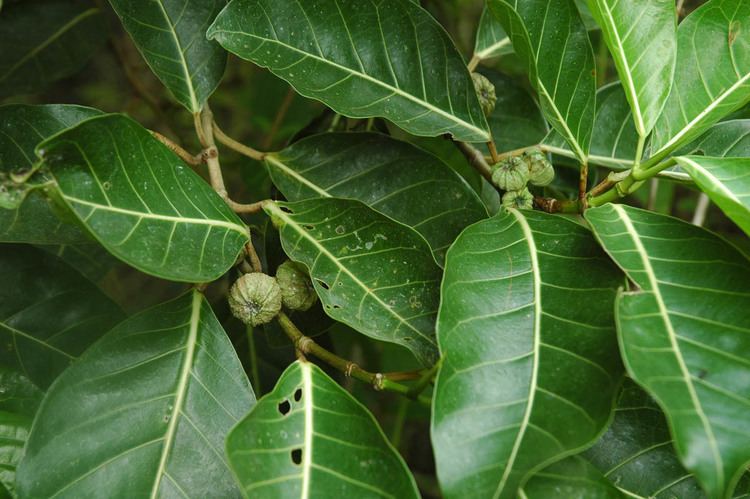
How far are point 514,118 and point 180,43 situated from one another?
632 millimetres

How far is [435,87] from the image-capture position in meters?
1.07

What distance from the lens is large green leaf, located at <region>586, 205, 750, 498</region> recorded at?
25.0 inches

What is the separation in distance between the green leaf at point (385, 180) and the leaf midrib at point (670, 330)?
0.23 m

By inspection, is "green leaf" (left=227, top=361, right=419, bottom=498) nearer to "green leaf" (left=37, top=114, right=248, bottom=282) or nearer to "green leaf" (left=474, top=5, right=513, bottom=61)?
"green leaf" (left=37, top=114, right=248, bottom=282)

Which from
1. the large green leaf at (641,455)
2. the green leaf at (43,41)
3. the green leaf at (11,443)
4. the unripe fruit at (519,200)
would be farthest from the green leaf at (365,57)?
the green leaf at (43,41)

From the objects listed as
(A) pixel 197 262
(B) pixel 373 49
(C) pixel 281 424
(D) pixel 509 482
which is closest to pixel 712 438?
(D) pixel 509 482

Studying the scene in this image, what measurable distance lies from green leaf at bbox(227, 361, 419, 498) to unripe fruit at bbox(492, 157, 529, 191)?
389mm

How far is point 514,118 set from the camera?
4.51ft

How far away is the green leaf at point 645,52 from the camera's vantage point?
91 centimetres

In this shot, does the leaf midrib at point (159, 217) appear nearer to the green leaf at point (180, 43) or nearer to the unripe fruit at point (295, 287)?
the unripe fruit at point (295, 287)

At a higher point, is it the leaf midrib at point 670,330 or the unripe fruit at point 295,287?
the leaf midrib at point 670,330

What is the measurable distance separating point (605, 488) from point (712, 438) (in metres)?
0.19

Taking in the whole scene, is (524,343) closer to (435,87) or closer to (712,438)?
(712,438)

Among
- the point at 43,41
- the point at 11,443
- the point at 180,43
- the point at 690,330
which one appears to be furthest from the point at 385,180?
the point at 43,41
